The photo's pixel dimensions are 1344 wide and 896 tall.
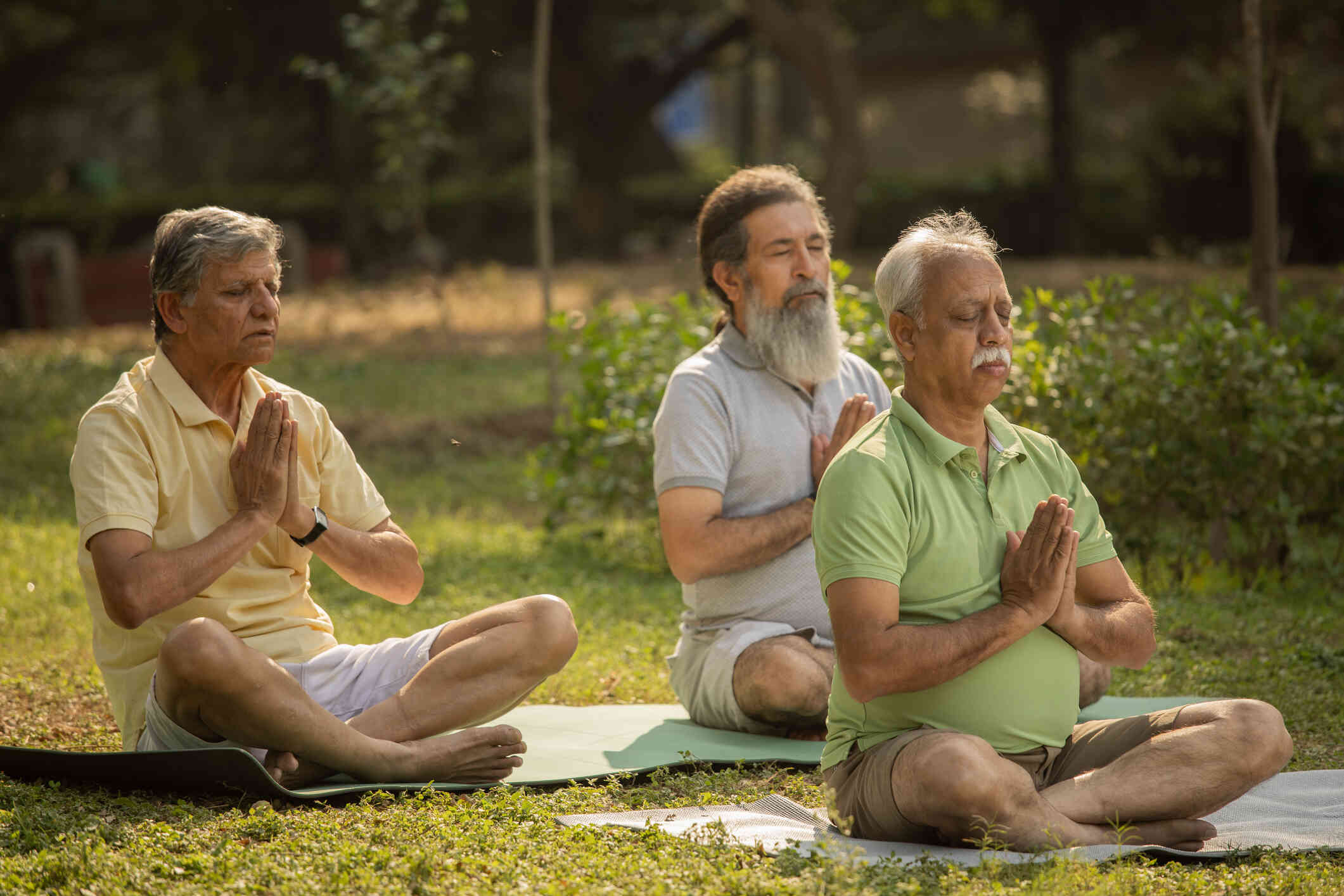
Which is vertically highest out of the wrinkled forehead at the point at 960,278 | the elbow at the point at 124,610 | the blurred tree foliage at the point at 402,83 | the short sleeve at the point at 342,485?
the blurred tree foliage at the point at 402,83

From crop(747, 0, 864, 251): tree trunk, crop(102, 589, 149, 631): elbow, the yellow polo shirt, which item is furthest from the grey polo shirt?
crop(747, 0, 864, 251): tree trunk

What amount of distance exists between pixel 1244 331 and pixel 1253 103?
119cm

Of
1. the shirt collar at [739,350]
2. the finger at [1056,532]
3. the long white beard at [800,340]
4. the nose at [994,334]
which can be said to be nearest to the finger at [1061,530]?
the finger at [1056,532]

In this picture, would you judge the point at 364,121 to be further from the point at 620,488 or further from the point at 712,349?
the point at 712,349

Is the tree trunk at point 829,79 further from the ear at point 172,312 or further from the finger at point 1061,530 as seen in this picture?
the finger at point 1061,530

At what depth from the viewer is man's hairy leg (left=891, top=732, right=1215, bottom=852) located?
3.05 m

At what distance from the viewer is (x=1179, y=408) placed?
6223 mm

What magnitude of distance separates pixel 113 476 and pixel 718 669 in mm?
1823

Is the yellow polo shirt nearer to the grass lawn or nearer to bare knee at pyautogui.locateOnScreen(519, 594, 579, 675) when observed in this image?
the grass lawn

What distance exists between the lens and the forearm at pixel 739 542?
428 centimetres

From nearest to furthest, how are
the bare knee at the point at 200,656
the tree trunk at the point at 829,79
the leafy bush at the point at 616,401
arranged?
the bare knee at the point at 200,656, the leafy bush at the point at 616,401, the tree trunk at the point at 829,79

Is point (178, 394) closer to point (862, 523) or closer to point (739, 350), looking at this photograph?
point (739, 350)

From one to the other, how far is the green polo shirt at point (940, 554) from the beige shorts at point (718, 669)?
1.01 m

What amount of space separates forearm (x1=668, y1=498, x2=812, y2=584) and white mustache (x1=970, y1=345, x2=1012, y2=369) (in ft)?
4.04
